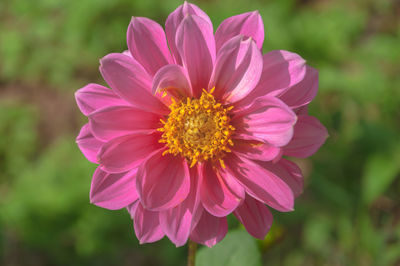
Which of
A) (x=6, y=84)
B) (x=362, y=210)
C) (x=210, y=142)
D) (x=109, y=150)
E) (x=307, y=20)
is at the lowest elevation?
(x=362, y=210)

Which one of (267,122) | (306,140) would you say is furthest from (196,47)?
(306,140)

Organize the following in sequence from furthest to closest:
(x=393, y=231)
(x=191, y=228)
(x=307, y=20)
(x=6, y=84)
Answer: (x=6, y=84)
(x=307, y=20)
(x=393, y=231)
(x=191, y=228)

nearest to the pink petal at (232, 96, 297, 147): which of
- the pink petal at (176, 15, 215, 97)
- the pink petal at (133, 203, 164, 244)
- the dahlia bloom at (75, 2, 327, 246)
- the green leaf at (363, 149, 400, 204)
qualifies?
the dahlia bloom at (75, 2, 327, 246)

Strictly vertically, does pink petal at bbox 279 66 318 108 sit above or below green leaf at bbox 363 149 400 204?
above

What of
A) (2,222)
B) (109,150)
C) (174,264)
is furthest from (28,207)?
(109,150)

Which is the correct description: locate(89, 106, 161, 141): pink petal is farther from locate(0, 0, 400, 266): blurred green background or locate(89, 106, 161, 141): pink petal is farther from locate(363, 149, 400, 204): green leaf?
locate(363, 149, 400, 204): green leaf

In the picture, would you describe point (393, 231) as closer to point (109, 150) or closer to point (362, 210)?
point (362, 210)

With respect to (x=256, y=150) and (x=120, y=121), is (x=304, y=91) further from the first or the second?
(x=120, y=121)
